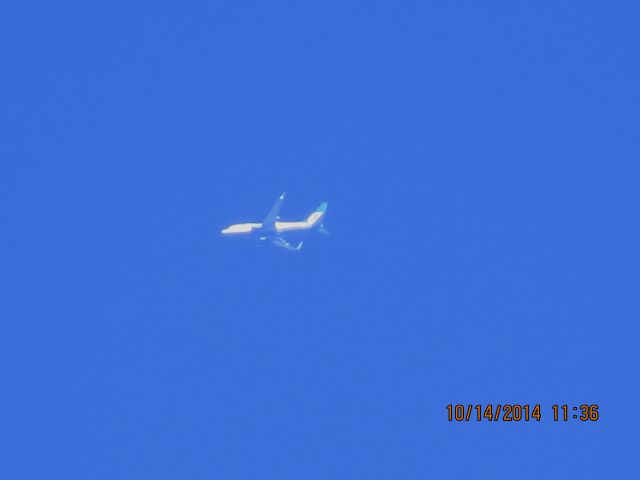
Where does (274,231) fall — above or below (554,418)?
above

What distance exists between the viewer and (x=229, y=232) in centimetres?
5659

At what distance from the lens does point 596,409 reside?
53812 mm

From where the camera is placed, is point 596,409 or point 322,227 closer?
point 596,409

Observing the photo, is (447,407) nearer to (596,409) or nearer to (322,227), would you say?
(596,409)

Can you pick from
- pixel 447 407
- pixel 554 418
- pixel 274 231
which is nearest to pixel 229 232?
pixel 274 231

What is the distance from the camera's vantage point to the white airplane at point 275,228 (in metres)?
55.8

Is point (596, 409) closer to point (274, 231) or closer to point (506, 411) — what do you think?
point (506, 411)

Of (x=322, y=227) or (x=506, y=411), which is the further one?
(x=322, y=227)

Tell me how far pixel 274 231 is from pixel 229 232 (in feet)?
5.90

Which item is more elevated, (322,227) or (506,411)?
(322,227)

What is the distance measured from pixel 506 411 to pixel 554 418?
2.20m

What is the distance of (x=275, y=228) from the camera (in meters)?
56.2

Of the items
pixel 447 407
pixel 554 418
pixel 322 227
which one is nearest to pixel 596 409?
pixel 554 418

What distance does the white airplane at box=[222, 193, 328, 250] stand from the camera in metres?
55.8
